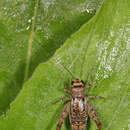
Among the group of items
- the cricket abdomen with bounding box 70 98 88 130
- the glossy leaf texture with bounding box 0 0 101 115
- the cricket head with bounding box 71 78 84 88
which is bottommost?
the cricket abdomen with bounding box 70 98 88 130

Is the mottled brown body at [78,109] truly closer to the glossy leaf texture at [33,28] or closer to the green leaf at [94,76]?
the green leaf at [94,76]

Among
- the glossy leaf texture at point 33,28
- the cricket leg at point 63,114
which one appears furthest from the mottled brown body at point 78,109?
the glossy leaf texture at point 33,28

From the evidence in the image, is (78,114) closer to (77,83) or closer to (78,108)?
(78,108)

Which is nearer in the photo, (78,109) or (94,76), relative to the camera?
(94,76)

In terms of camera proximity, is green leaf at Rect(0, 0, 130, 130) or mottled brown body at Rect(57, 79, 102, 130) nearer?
green leaf at Rect(0, 0, 130, 130)

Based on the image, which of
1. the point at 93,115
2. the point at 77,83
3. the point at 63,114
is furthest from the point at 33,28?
the point at 93,115

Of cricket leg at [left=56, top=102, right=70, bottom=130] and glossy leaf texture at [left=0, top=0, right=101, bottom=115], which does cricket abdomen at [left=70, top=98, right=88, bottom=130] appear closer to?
cricket leg at [left=56, top=102, right=70, bottom=130]

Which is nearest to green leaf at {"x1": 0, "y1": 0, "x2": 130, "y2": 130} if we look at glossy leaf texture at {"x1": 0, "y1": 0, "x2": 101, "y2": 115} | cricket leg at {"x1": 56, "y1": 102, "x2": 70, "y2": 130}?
cricket leg at {"x1": 56, "y1": 102, "x2": 70, "y2": 130}
